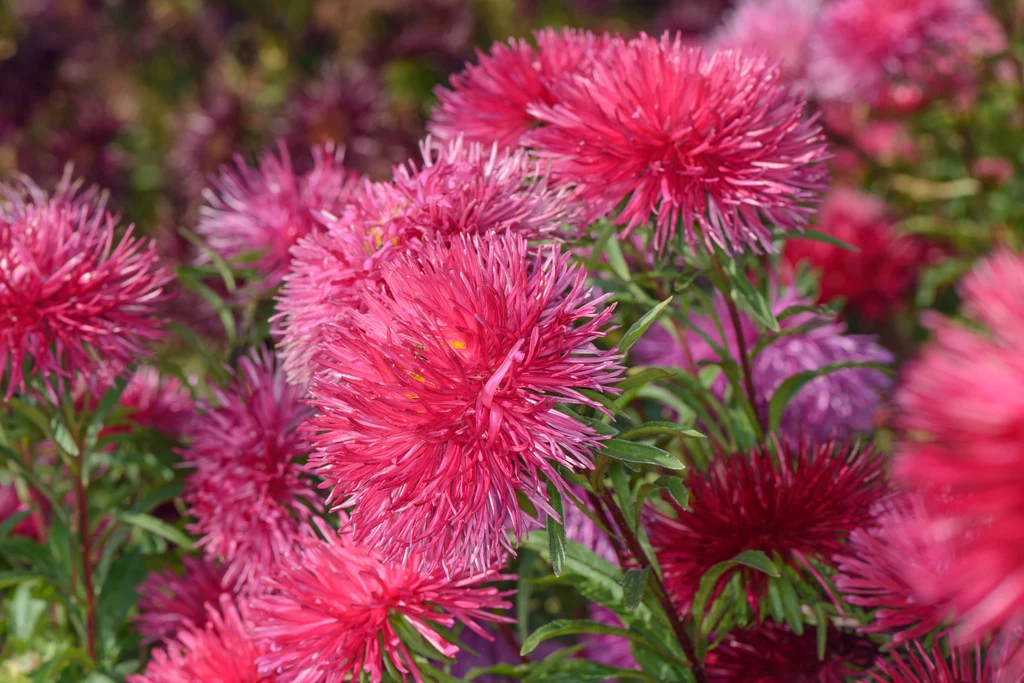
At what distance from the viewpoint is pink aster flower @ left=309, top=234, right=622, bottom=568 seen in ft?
1.67

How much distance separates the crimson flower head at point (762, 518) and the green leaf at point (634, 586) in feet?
0.34

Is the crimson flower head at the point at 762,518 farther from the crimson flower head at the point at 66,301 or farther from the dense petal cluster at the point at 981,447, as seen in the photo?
the crimson flower head at the point at 66,301

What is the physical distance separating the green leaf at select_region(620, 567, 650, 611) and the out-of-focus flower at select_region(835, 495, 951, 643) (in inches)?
6.4

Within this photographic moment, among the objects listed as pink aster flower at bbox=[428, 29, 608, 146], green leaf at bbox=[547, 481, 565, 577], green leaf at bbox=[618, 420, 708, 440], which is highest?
pink aster flower at bbox=[428, 29, 608, 146]

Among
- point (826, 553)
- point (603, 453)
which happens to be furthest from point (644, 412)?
point (603, 453)

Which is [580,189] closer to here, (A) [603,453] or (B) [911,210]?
(A) [603,453]

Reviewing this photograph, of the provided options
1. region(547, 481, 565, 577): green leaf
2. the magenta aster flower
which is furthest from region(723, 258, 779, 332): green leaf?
the magenta aster flower

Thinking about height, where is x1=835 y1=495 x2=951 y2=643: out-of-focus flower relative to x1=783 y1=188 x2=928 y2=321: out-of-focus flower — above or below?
below

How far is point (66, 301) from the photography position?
0.73 m

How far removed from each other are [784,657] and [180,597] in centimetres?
54

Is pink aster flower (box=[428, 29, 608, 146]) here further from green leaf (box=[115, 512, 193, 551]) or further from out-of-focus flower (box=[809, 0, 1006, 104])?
out-of-focus flower (box=[809, 0, 1006, 104])

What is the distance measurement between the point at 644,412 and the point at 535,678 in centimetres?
35

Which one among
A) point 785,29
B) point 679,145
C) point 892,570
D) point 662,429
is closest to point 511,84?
point 679,145

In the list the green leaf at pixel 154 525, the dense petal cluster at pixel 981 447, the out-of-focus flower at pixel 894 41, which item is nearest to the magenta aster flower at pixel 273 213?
the green leaf at pixel 154 525
